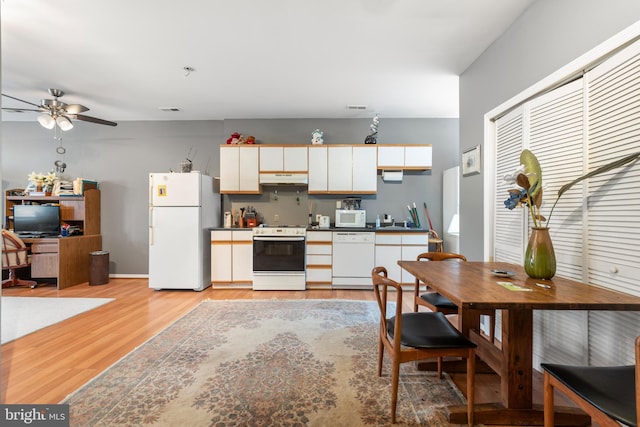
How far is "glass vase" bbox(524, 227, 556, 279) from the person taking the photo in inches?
68.6

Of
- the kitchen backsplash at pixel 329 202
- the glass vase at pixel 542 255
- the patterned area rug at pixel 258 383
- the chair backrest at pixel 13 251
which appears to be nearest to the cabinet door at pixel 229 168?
the kitchen backsplash at pixel 329 202

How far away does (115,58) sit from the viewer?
120 inches

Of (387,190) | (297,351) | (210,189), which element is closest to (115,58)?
(210,189)

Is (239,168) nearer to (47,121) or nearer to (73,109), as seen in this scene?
(73,109)

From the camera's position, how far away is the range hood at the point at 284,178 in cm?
459

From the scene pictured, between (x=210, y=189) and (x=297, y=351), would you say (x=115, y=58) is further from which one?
(x=297, y=351)

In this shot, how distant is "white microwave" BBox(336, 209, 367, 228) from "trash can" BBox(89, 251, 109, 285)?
3696 millimetres

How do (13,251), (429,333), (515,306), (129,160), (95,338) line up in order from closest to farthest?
(515,306) → (429,333) → (95,338) → (13,251) → (129,160)

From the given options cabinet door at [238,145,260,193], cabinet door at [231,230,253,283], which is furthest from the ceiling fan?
cabinet door at [231,230,253,283]

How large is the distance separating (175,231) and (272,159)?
1.76 m

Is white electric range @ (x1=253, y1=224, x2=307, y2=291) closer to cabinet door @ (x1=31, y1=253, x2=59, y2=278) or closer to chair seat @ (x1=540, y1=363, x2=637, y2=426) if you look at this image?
cabinet door @ (x1=31, y1=253, x2=59, y2=278)

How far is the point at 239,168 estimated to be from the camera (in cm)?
467

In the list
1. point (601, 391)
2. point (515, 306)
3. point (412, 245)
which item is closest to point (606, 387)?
point (601, 391)

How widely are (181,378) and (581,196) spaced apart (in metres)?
2.92
